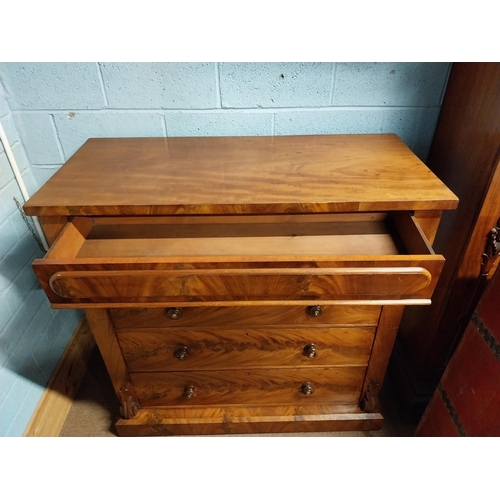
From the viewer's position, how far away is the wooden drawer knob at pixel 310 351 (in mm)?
952

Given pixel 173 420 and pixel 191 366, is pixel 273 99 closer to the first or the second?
pixel 191 366

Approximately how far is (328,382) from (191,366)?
39 cm

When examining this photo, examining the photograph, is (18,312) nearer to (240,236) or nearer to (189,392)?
(189,392)

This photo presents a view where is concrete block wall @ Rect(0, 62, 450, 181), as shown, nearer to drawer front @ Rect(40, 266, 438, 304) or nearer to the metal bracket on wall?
the metal bracket on wall

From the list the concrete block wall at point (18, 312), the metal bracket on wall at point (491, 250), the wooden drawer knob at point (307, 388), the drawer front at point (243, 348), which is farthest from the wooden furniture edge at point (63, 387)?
the metal bracket on wall at point (491, 250)

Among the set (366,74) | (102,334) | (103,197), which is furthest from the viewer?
(366,74)

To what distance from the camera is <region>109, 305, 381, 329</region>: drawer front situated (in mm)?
895

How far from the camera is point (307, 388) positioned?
1035 millimetres

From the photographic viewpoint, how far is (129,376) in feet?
3.38

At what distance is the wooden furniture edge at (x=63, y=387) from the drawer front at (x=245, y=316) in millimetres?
476

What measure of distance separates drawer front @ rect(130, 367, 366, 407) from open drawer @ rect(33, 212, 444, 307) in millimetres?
351

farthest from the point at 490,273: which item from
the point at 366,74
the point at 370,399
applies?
the point at 366,74

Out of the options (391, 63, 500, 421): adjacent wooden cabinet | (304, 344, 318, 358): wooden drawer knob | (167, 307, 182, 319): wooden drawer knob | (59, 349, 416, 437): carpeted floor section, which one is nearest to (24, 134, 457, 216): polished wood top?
(391, 63, 500, 421): adjacent wooden cabinet

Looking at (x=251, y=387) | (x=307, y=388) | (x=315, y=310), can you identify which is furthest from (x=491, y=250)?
(x=251, y=387)
